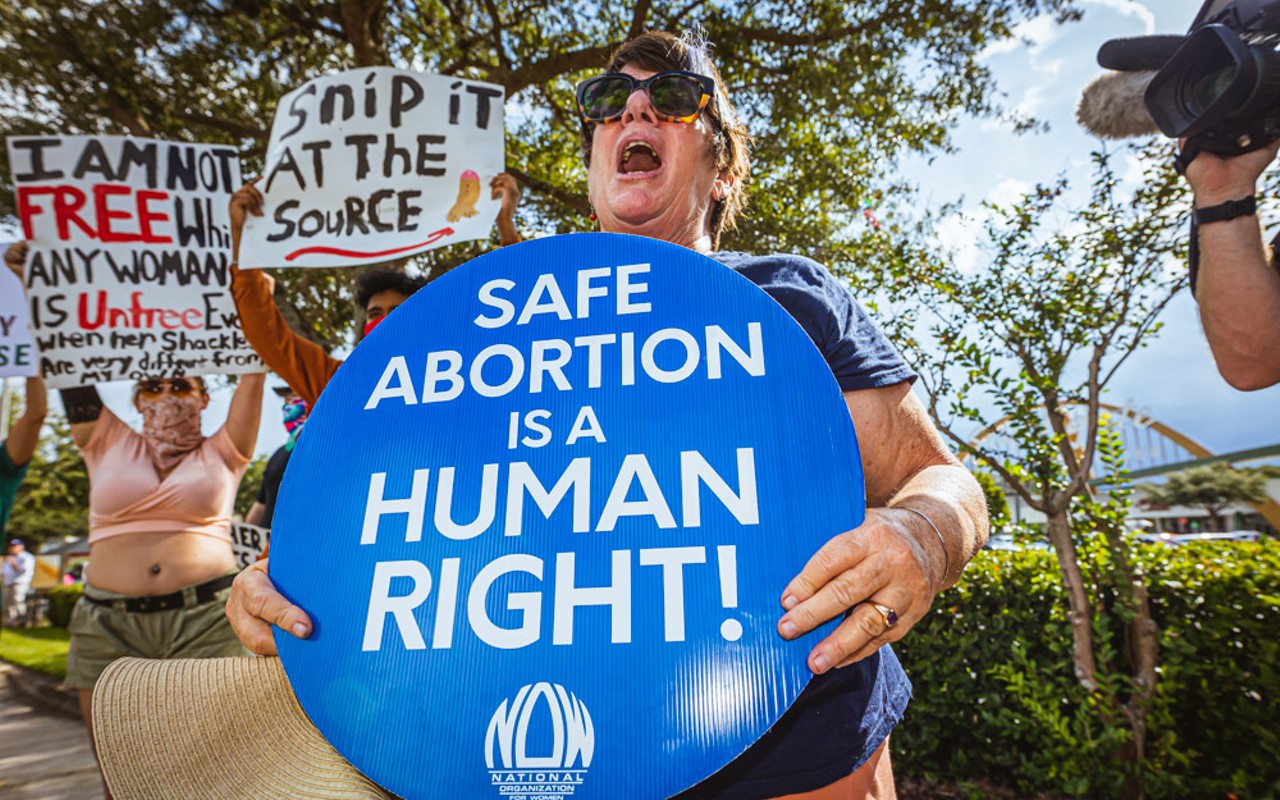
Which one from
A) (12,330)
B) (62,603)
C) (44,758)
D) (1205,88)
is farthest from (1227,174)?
(62,603)

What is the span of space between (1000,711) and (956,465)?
2.81 m

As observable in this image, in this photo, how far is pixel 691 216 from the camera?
1497 mm

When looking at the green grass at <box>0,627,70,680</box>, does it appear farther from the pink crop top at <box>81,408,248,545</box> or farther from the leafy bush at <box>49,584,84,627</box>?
the pink crop top at <box>81,408,248,545</box>

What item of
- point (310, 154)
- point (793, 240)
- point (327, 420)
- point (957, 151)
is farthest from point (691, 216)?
point (957, 151)

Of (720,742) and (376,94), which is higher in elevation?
(376,94)

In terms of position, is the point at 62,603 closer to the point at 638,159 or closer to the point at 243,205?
the point at 243,205

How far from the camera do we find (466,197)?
110 inches

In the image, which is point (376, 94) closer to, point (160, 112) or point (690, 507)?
point (690, 507)

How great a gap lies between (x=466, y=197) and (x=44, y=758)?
539cm

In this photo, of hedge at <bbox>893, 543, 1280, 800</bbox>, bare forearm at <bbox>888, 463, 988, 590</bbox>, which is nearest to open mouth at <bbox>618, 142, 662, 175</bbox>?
bare forearm at <bbox>888, 463, 988, 590</bbox>

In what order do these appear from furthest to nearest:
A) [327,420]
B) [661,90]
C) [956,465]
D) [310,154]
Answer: [310,154] < [661,90] < [956,465] < [327,420]

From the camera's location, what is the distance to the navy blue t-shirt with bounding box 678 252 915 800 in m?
0.95

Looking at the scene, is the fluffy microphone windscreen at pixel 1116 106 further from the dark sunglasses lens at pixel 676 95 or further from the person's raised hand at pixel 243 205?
the person's raised hand at pixel 243 205

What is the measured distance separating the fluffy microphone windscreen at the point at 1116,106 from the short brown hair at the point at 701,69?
4.35 feet
